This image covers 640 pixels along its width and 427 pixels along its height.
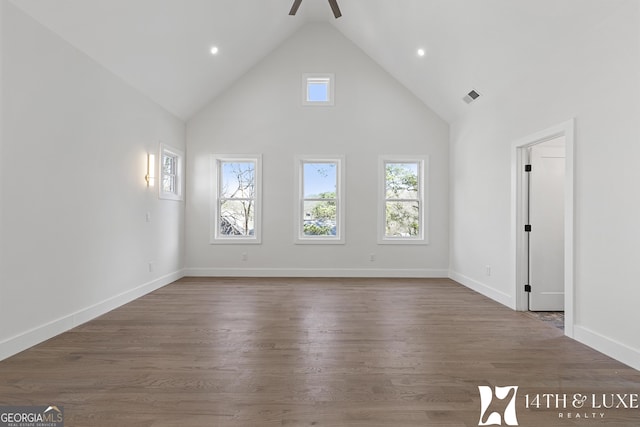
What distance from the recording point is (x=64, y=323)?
3221 millimetres

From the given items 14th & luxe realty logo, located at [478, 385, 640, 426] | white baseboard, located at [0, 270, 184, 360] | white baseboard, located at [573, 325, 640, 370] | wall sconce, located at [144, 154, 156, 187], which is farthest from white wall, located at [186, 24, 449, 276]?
14th & luxe realty logo, located at [478, 385, 640, 426]

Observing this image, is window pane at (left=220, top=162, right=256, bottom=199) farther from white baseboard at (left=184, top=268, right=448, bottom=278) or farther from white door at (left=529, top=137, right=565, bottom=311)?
white door at (left=529, top=137, right=565, bottom=311)

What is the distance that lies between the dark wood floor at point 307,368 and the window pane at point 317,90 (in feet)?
12.7

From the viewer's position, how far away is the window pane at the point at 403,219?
248 inches

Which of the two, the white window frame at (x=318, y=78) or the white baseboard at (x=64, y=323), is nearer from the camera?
the white baseboard at (x=64, y=323)

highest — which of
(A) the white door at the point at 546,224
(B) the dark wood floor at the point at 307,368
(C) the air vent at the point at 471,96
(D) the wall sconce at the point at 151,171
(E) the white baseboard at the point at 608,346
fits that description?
(C) the air vent at the point at 471,96

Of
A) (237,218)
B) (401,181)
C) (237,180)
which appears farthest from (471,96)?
(237,218)

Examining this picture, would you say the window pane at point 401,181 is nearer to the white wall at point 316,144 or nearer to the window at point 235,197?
the white wall at point 316,144

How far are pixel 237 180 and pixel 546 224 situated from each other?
15.9ft

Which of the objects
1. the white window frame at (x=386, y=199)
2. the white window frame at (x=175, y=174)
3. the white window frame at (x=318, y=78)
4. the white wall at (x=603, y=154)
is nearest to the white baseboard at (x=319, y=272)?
the white window frame at (x=386, y=199)

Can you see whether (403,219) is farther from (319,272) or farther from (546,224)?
(546,224)

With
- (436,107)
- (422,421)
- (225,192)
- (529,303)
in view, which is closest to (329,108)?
(436,107)

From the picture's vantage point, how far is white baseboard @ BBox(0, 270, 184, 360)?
8.67ft

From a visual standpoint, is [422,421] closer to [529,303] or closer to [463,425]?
[463,425]
